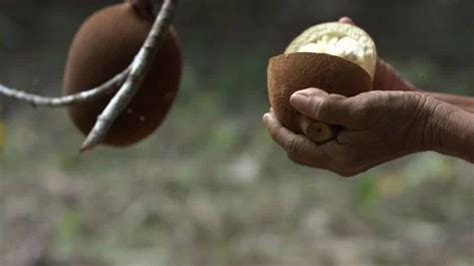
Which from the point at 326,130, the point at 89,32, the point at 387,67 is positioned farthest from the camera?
the point at 89,32

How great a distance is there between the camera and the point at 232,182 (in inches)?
92.7

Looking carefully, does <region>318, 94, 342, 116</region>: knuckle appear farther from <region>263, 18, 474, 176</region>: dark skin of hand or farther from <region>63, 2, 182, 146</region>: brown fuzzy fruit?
<region>63, 2, 182, 146</region>: brown fuzzy fruit

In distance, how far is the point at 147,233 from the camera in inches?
84.6

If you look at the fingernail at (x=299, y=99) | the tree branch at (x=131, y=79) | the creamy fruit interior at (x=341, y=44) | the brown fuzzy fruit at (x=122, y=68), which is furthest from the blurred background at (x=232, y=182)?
the fingernail at (x=299, y=99)

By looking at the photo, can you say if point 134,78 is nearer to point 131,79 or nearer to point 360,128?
point 131,79

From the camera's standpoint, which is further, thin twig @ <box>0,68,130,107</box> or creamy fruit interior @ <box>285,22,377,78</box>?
thin twig @ <box>0,68,130,107</box>

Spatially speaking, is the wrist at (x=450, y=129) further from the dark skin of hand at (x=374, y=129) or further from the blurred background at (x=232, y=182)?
the blurred background at (x=232, y=182)

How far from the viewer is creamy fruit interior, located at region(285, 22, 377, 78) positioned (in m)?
0.85

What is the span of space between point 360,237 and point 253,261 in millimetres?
225

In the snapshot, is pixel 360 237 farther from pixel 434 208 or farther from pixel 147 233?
pixel 147 233

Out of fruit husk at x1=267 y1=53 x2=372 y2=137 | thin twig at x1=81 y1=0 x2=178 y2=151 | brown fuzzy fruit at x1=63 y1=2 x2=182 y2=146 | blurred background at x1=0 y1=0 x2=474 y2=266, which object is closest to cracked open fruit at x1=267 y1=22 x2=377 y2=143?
fruit husk at x1=267 y1=53 x2=372 y2=137

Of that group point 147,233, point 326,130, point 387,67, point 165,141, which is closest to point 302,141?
point 326,130

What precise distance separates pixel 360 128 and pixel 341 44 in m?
0.13

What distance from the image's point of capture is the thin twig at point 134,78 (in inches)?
34.6
